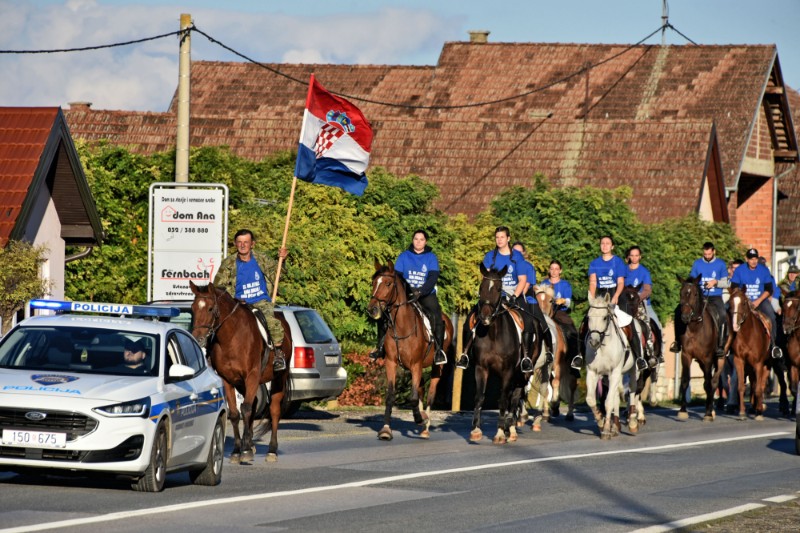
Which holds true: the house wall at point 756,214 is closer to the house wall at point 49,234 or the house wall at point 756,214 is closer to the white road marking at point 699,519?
the house wall at point 49,234

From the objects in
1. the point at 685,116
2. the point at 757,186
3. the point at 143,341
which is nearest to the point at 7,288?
the point at 143,341

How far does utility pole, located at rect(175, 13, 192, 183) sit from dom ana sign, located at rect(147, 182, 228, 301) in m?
0.41

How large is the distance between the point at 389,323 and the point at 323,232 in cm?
784

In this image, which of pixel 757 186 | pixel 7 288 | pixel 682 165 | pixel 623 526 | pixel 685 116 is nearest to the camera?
pixel 623 526

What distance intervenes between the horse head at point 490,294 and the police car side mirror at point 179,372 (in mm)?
7175

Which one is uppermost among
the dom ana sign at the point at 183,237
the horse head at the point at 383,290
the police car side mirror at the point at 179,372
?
the dom ana sign at the point at 183,237

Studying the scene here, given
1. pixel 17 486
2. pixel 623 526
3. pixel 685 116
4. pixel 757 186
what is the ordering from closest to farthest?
pixel 623 526
pixel 17 486
pixel 685 116
pixel 757 186

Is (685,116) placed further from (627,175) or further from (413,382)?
(413,382)

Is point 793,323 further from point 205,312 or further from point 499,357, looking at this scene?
point 205,312

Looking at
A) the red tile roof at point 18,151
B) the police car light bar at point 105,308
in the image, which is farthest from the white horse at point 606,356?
the police car light bar at point 105,308

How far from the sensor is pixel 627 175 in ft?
157

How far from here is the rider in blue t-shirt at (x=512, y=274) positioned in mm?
21703

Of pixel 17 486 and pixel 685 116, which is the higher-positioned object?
pixel 685 116

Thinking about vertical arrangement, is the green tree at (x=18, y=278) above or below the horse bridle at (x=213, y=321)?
above
